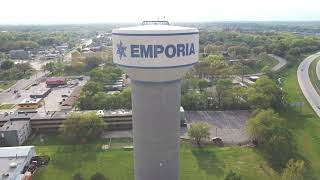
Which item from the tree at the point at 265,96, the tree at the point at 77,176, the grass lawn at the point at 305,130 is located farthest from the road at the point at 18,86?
the grass lawn at the point at 305,130

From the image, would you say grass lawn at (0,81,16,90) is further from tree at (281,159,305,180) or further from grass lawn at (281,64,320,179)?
tree at (281,159,305,180)

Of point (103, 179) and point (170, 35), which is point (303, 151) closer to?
point (103, 179)

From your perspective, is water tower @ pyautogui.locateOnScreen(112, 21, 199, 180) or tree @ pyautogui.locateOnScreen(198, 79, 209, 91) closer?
water tower @ pyautogui.locateOnScreen(112, 21, 199, 180)

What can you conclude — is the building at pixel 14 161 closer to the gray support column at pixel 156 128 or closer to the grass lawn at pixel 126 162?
the grass lawn at pixel 126 162

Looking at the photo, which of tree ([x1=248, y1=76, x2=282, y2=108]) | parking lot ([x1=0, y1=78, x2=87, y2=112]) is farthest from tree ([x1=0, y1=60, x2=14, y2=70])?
tree ([x1=248, y1=76, x2=282, y2=108])

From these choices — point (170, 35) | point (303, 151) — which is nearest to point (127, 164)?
point (303, 151)

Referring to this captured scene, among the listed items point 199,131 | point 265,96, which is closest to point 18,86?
point 199,131
